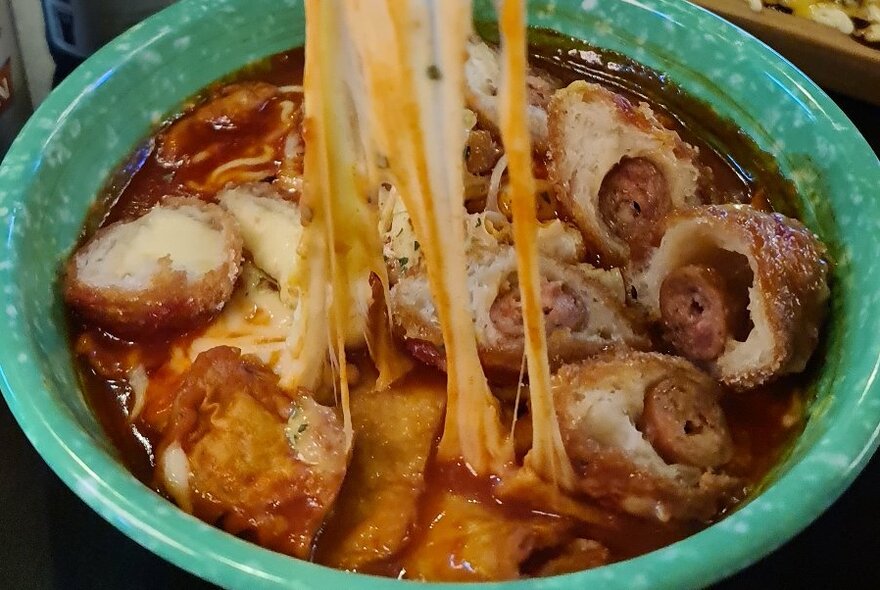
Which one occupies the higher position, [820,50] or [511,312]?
[820,50]

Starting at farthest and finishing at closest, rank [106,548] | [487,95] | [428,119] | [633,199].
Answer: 1. [487,95]
2. [633,199]
3. [106,548]
4. [428,119]

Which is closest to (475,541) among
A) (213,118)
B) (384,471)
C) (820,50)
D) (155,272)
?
(384,471)

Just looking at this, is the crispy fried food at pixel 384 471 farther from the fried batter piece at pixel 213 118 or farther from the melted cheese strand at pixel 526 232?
the fried batter piece at pixel 213 118

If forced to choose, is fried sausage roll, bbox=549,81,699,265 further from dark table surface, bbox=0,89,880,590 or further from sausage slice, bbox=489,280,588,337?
dark table surface, bbox=0,89,880,590

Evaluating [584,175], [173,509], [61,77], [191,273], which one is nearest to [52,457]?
[173,509]

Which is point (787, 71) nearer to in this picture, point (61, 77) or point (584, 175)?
point (584, 175)

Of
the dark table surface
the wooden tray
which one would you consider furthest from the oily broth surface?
the wooden tray

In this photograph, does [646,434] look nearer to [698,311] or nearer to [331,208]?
[698,311]
